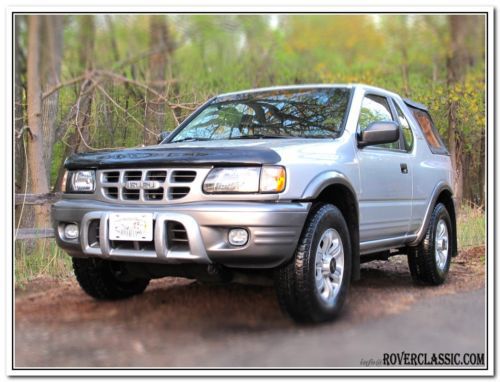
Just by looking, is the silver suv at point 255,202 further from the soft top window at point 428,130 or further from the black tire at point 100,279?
the soft top window at point 428,130

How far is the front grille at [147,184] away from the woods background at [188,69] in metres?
1.18

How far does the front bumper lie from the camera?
3564mm

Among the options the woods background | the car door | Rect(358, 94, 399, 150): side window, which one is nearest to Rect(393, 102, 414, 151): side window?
the car door

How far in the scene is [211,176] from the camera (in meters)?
3.74

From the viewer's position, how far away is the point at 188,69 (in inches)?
353

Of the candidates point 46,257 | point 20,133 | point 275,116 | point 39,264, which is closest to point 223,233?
point 275,116

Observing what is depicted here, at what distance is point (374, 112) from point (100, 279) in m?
2.69

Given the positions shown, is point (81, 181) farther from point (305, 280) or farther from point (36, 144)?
point (36, 144)

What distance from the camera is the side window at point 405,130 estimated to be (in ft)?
18.5

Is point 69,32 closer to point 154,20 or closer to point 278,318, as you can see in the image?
point 154,20

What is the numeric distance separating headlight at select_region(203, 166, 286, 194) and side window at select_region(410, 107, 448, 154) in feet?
9.77

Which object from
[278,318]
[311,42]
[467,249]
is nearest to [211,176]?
[278,318]

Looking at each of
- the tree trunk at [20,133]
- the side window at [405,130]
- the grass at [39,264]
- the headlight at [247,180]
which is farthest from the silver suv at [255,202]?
the tree trunk at [20,133]

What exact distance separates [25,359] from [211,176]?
1581 mm
